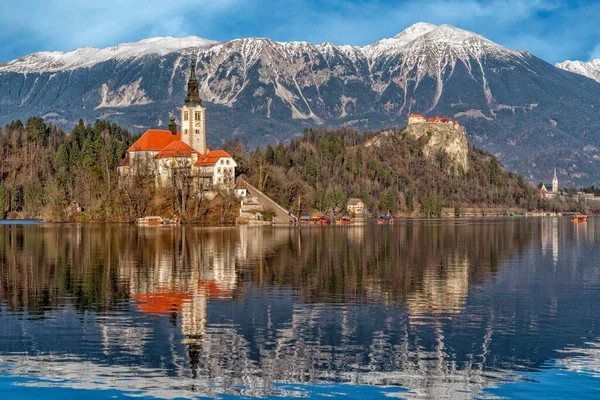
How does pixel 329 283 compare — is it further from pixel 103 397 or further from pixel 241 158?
pixel 241 158

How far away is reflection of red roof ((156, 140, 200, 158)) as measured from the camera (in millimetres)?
184250

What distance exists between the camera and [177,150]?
186 metres

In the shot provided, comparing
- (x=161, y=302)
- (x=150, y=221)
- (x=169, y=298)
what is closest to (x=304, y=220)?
(x=150, y=221)

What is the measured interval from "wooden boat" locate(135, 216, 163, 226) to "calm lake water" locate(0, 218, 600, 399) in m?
88.4

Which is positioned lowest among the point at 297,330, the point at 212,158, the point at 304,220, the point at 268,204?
the point at 297,330

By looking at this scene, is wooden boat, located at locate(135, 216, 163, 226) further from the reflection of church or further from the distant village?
the reflection of church

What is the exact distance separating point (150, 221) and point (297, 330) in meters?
124

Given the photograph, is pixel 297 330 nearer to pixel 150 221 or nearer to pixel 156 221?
pixel 156 221

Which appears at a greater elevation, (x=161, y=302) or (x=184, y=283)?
(x=184, y=283)

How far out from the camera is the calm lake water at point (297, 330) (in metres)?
26.7

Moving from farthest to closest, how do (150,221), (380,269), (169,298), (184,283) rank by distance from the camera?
1. (150,221)
2. (380,269)
3. (184,283)
4. (169,298)

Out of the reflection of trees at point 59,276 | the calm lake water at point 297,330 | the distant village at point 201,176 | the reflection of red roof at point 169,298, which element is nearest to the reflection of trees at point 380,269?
the calm lake water at point 297,330

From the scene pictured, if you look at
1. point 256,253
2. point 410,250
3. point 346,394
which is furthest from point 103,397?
point 410,250

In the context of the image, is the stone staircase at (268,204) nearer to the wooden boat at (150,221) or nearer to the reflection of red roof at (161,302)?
the wooden boat at (150,221)
